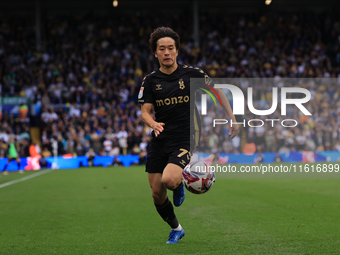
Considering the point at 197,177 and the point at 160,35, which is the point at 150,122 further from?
the point at 160,35

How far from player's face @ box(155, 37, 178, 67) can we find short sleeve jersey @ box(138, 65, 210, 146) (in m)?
0.20

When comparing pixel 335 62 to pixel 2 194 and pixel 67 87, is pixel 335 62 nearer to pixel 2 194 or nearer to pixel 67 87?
pixel 67 87

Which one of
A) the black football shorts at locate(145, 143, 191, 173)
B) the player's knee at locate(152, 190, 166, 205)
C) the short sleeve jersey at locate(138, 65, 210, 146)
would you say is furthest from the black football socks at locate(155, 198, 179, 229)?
→ the short sleeve jersey at locate(138, 65, 210, 146)

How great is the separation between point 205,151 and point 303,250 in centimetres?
1557

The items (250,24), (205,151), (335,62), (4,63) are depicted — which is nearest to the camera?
(205,151)

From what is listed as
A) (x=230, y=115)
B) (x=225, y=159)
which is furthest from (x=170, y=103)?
(x=225, y=159)

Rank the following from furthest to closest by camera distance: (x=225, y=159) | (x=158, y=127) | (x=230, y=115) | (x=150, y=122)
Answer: (x=225, y=159), (x=230, y=115), (x=150, y=122), (x=158, y=127)

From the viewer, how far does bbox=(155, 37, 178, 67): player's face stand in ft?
16.8

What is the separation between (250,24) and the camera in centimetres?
3153

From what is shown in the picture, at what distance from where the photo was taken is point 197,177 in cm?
A: 480

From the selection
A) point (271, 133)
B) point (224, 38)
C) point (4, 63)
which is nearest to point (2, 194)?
point (271, 133)

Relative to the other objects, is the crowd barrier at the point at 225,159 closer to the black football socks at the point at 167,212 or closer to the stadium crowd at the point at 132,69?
the stadium crowd at the point at 132,69

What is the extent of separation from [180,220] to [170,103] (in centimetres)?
229

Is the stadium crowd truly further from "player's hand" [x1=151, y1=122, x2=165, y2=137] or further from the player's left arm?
"player's hand" [x1=151, y1=122, x2=165, y2=137]
